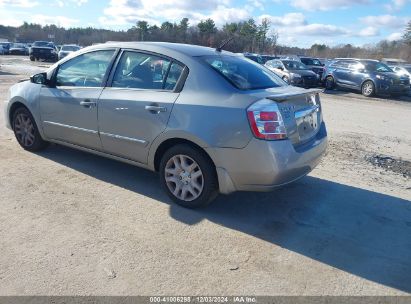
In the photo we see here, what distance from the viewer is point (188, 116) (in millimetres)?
3842

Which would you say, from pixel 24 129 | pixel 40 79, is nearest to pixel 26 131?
pixel 24 129

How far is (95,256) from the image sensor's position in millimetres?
3166

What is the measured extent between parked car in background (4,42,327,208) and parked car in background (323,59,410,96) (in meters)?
15.1

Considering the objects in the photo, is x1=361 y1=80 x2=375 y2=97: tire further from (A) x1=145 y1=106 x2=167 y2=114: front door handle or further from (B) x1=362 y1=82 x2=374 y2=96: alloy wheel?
(A) x1=145 y1=106 x2=167 y2=114: front door handle

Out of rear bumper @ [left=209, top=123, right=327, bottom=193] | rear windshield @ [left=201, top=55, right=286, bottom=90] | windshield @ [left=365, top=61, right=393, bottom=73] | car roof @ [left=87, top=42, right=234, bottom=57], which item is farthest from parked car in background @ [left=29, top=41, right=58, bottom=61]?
rear bumper @ [left=209, top=123, right=327, bottom=193]

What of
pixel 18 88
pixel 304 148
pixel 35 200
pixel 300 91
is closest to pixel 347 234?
pixel 304 148

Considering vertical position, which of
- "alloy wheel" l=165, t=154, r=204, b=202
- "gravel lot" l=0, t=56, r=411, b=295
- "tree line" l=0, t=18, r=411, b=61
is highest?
"tree line" l=0, t=18, r=411, b=61

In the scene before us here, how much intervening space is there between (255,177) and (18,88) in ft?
12.9

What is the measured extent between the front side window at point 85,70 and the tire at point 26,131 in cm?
84

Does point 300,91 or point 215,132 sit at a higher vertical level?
point 300,91

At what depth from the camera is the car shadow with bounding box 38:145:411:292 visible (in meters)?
3.32

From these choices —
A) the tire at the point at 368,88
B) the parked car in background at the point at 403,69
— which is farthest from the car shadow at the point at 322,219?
the parked car in background at the point at 403,69

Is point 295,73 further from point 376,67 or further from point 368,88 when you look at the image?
point 376,67

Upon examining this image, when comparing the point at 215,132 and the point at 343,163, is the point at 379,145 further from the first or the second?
the point at 215,132
